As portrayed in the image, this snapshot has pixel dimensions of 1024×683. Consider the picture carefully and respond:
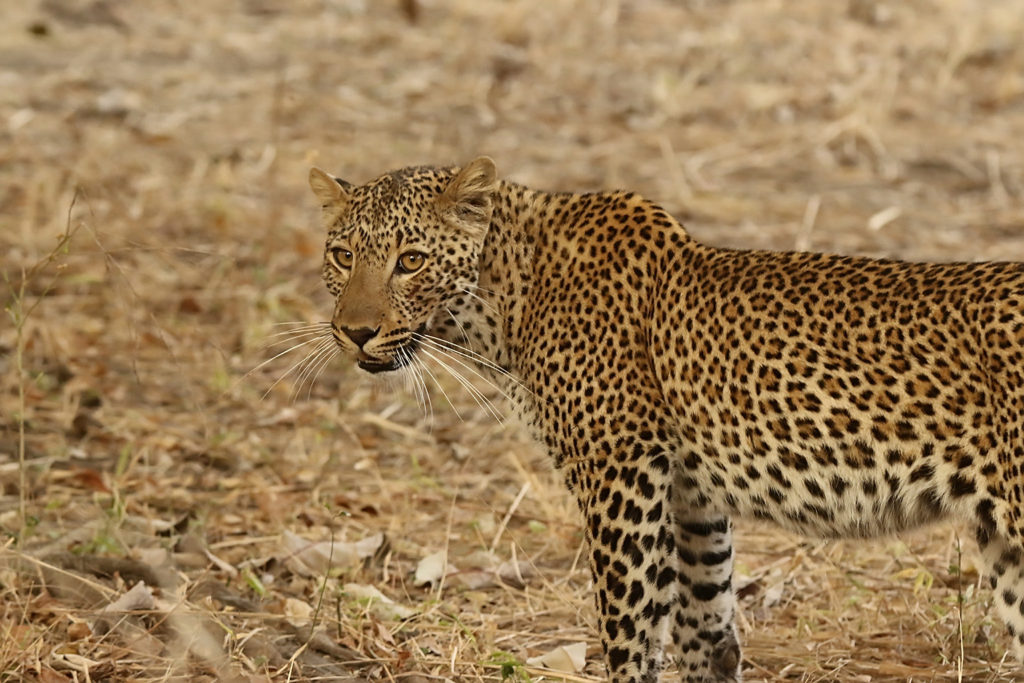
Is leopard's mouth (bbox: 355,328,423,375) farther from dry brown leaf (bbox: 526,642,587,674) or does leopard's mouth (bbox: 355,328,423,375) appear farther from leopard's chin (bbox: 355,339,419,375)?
dry brown leaf (bbox: 526,642,587,674)

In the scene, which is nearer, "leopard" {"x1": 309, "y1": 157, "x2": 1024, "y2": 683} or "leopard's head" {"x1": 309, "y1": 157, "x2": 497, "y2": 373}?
"leopard" {"x1": 309, "y1": 157, "x2": 1024, "y2": 683}

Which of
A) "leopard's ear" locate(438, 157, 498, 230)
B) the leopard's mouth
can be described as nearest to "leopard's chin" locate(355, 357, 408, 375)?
the leopard's mouth

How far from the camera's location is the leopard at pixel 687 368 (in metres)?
5.70

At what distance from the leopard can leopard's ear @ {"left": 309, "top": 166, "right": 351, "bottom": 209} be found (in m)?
0.01

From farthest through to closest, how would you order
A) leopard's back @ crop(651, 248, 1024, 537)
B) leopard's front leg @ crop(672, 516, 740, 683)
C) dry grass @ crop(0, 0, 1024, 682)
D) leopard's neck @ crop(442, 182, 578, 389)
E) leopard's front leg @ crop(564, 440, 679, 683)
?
dry grass @ crop(0, 0, 1024, 682), leopard's neck @ crop(442, 182, 578, 389), leopard's front leg @ crop(672, 516, 740, 683), leopard's front leg @ crop(564, 440, 679, 683), leopard's back @ crop(651, 248, 1024, 537)

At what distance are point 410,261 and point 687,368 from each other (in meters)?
1.30

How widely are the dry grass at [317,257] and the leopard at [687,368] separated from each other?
2.29 feet

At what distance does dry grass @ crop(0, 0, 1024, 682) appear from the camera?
7.35 m

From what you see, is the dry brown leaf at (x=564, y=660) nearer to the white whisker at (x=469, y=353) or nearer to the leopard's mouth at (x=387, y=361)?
the white whisker at (x=469, y=353)

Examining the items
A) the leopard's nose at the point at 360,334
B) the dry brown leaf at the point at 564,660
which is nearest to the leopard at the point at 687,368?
the leopard's nose at the point at 360,334

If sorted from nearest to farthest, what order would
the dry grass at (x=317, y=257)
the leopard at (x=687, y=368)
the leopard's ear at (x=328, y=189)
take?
1. the leopard at (x=687, y=368)
2. the leopard's ear at (x=328, y=189)
3. the dry grass at (x=317, y=257)

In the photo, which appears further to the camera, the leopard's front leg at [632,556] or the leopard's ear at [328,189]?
the leopard's ear at [328,189]

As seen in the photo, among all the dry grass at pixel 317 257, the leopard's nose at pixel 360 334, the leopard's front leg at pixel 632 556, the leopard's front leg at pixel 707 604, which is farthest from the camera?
the dry grass at pixel 317 257

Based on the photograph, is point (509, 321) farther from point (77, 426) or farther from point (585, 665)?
point (77, 426)
